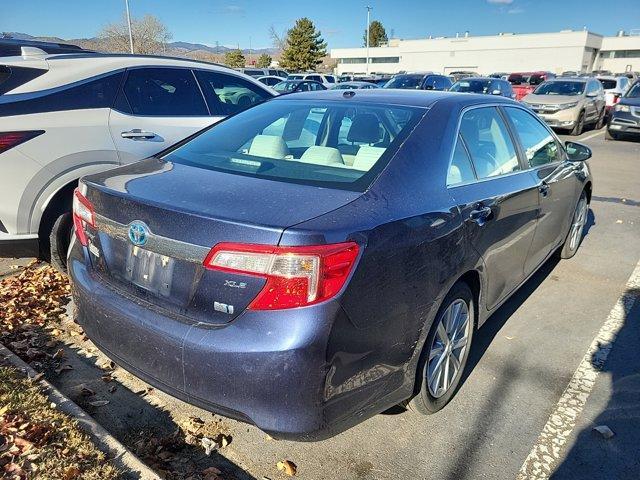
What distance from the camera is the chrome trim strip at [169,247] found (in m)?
1.98

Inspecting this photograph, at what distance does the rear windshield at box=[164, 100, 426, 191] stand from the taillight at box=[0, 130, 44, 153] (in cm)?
137

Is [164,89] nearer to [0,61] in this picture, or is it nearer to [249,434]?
[0,61]

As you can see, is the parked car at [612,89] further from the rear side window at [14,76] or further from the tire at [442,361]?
the rear side window at [14,76]

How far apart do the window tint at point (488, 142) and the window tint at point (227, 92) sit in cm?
241

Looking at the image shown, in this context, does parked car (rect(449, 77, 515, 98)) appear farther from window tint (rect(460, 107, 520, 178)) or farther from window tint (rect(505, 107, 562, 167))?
window tint (rect(460, 107, 520, 178))

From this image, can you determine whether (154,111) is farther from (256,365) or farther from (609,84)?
(609,84)

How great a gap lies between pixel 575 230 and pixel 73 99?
15.4 feet

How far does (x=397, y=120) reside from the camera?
111 inches

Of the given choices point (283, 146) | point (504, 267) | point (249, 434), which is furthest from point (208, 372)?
point (504, 267)

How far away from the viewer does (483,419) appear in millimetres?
2846

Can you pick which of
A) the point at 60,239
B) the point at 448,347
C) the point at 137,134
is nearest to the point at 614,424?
the point at 448,347

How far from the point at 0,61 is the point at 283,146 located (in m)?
2.48

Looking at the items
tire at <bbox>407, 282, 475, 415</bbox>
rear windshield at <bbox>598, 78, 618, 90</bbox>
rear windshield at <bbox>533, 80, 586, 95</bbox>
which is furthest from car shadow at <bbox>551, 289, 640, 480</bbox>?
rear windshield at <bbox>598, 78, 618, 90</bbox>

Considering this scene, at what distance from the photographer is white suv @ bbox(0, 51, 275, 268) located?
3650 mm
